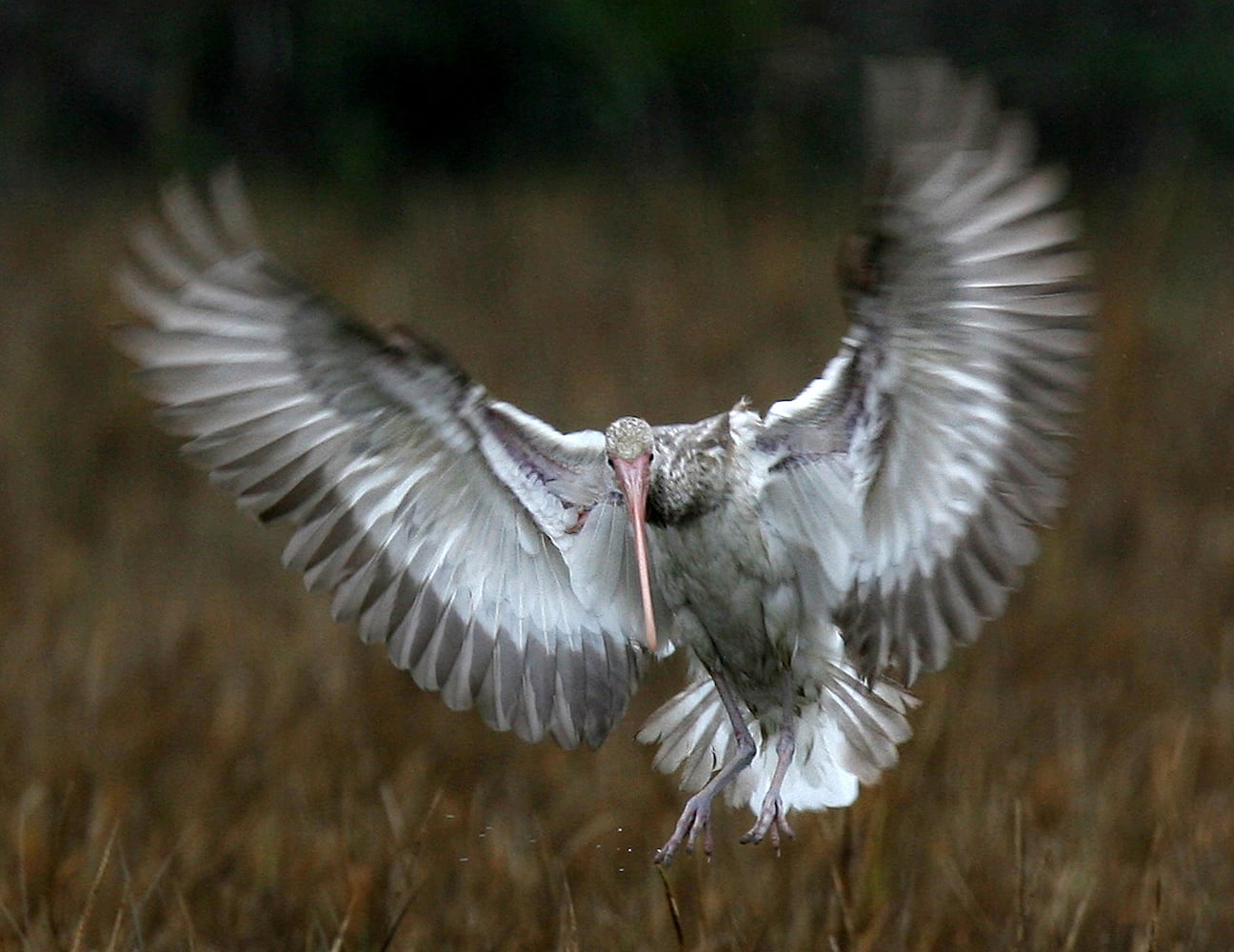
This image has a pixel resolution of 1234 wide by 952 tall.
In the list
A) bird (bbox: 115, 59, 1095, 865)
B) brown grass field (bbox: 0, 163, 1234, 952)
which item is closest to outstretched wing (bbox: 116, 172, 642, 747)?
bird (bbox: 115, 59, 1095, 865)

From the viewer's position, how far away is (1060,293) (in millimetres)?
3504

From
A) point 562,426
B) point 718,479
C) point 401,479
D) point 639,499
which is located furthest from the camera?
point 562,426

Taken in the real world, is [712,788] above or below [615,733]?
above

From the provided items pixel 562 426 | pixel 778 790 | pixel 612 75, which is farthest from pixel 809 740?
pixel 612 75

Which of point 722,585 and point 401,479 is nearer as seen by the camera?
point 722,585

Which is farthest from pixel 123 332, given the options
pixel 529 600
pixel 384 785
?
pixel 384 785

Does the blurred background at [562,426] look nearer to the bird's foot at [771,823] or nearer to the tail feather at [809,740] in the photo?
the tail feather at [809,740]

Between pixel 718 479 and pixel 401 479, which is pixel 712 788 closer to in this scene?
pixel 718 479

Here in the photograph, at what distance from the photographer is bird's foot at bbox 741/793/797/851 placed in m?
3.57

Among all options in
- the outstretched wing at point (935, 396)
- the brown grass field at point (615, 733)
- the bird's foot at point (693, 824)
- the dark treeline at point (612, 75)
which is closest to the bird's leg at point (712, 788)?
the bird's foot at point (693, 824)

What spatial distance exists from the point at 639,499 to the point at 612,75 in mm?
9189

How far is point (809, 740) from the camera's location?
13.7 ft

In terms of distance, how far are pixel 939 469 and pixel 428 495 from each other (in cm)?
109

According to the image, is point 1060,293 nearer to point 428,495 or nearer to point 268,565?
point 428,495
